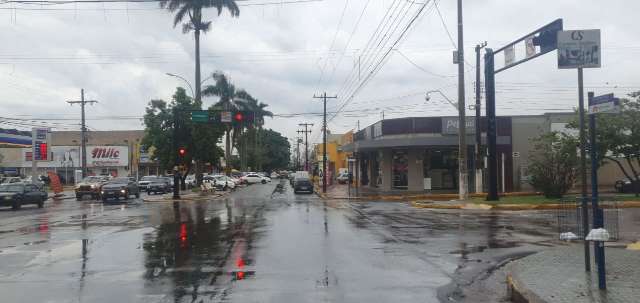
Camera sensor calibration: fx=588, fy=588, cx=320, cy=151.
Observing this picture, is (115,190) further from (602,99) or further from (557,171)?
(602,99)

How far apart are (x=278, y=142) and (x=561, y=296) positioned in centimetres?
15395

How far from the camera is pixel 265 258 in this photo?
12.4 m

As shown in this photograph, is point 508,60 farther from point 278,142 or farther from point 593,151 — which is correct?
point 278,142

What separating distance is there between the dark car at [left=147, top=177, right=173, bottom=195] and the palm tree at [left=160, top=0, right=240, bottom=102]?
348 inches

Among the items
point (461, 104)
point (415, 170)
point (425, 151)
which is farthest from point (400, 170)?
point (461, 104)

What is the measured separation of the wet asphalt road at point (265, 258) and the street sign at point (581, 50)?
4013 millimetres

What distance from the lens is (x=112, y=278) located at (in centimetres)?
1041

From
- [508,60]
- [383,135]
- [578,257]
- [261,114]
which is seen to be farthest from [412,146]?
[261,114]

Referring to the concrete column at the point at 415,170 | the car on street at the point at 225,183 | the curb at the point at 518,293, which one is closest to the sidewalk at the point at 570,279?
the curb at the point at 518,293

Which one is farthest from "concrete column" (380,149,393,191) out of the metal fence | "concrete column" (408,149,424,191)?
the metal fence

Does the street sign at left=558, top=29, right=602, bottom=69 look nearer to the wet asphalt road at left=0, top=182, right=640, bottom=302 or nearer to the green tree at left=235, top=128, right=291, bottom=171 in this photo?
the wet asphalt road at left=0, top=182, right=640, bottom=302

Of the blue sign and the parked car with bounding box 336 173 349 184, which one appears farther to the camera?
the parked car with bounding box 336 173 349 184

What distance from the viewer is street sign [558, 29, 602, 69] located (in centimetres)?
1005

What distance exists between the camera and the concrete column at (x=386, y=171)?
45.3 meters
